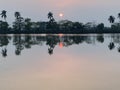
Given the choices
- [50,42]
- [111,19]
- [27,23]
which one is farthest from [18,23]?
[50,42]

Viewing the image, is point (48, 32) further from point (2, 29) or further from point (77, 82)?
point (77, 82)

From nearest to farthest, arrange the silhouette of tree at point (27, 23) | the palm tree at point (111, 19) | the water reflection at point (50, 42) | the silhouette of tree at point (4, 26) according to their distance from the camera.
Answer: the water reflection at point (50, 42) < the silhouette of tree at point (4, 26) < the silhouette of tree at point (27, 23) < the palm tree at point (111, 19)

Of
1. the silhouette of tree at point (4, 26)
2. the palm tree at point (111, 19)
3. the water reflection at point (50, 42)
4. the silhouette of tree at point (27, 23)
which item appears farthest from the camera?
the palm tree at point (111, 19)

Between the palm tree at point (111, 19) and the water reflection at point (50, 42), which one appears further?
the palm tree at point (111, 19)

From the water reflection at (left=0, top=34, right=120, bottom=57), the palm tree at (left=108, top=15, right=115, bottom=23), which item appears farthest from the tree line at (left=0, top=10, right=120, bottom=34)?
the water reflection at (left=0, top=34, right=120, bottom=57)

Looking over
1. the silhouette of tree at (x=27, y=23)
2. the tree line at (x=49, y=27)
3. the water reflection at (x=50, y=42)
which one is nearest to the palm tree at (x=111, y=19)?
the tree line at (x=49, y=27)

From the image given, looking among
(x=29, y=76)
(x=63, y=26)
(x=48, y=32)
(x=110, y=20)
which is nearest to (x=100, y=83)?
A: (x=29, y=76)

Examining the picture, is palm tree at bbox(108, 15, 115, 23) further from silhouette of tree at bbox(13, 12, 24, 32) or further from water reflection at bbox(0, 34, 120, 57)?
water reflection at bbox(0, 34, 120, 57)

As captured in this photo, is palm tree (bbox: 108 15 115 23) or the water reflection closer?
the water reflection

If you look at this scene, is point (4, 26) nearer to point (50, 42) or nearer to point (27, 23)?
point (27, 23)

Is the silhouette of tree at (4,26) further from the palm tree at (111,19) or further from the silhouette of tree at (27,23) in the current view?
the palm tree at (111,19)

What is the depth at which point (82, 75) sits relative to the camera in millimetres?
10883

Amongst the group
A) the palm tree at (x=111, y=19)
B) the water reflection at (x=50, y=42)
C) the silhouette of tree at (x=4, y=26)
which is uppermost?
the palm tree at (x=111, y=19)

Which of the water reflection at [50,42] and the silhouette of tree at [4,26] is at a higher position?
the silhouette of tree at [4,26]
